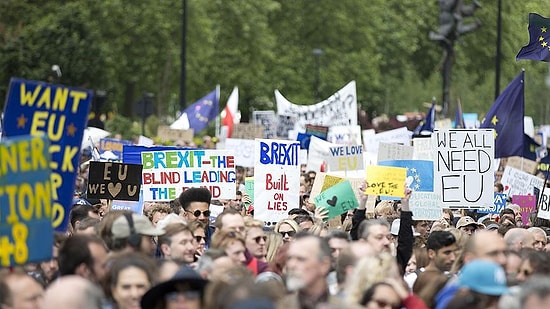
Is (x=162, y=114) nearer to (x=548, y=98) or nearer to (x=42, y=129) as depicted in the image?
(x=548, y=98)

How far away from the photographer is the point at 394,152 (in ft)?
67.9

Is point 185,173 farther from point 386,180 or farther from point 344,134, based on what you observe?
point 344,134

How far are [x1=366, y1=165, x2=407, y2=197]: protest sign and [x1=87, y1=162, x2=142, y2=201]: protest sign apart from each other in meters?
2.21

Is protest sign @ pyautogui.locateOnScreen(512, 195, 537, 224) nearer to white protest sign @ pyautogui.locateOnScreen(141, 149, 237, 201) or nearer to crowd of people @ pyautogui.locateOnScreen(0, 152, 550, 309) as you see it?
white protest sign @ pyautogui.locateOnScreen(141, 149, 237, 201)

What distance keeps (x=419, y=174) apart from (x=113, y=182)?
3436 millimetres

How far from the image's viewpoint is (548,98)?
6819 centimetres

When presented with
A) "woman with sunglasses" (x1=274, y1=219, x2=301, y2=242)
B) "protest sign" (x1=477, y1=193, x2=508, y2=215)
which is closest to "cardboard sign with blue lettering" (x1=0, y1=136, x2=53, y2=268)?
"woman with sunglasses" (x1=274, y1=219, x2=301, y2=242)

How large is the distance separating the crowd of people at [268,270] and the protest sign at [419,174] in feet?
14.6

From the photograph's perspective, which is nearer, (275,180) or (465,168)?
(275,180)

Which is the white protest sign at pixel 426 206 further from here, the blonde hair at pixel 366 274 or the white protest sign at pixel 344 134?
the white protest sign at pixel 344 134

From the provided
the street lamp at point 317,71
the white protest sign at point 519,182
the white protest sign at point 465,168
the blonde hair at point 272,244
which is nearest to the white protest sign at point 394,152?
the white protest sign at point 519,182

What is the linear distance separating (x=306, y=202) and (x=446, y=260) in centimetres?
775

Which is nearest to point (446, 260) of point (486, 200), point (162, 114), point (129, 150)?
point (486, 200)

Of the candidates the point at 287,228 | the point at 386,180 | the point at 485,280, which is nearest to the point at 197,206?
the point at 287,228
